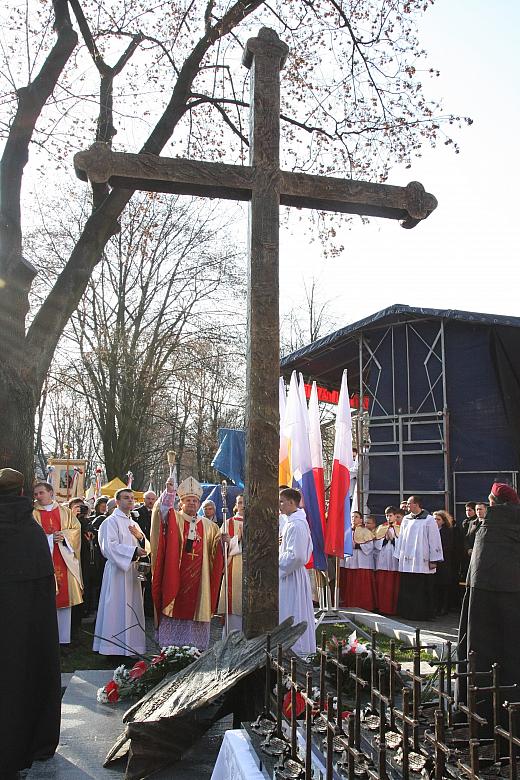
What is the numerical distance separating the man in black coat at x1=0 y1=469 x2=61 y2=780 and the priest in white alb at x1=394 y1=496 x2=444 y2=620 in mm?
8443

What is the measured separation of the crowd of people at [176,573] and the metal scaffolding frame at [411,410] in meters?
1.62

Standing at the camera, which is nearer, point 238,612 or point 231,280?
point 238,612

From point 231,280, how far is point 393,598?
1527 cm

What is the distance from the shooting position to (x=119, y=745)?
186 inches

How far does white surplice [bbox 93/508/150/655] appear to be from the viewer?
8.91m

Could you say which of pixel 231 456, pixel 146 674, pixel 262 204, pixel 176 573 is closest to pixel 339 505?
pixel 176 573

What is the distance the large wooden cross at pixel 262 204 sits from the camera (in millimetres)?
4324

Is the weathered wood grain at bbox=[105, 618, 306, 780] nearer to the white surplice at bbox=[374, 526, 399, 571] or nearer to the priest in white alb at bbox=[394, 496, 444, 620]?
the priest in white alb at bbox=[394, 496, 444, 620]

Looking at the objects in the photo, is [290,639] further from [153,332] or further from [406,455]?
[153,332]

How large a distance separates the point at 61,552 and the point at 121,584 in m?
1.12

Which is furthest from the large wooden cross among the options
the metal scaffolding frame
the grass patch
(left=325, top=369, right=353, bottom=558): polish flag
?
the metal scaffolding frame

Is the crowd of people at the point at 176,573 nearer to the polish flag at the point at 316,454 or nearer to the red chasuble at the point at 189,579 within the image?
the red chasuble at the point at 189,579

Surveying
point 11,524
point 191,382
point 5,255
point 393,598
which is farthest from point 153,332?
point 11,524

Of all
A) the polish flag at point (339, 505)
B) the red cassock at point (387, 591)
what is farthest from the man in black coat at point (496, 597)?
the red cassock at point (387, 591)
